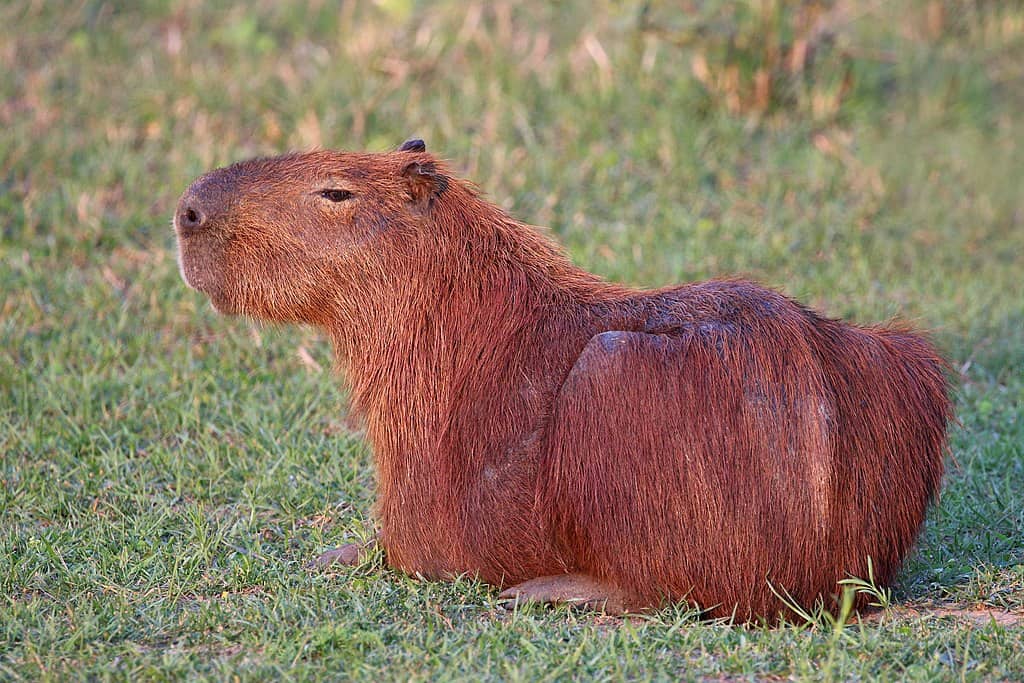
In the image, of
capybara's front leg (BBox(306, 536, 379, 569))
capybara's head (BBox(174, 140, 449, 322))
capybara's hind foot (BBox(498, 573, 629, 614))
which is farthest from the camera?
capybara's front leg (BBox(306, 536, 379, 569))

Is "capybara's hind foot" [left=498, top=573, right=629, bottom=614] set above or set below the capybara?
below

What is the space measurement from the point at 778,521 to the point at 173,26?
583 centimetres

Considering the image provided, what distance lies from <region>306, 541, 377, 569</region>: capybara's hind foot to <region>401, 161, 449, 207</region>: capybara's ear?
3.12 feet

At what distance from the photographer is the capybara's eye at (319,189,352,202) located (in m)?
3.58

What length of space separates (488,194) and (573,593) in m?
1.97

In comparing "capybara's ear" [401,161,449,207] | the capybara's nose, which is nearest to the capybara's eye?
"capybara's ear" [401,161,449,207]

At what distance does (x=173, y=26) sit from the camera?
7922 mm

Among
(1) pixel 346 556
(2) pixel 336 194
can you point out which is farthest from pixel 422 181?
(1) pixel 346 556

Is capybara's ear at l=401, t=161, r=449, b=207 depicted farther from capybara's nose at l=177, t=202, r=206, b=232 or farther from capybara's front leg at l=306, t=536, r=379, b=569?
capybara's front leg at l=306, t=536, r=379, b=569

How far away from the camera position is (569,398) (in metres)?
3.28

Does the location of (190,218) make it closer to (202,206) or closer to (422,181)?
(202,206)

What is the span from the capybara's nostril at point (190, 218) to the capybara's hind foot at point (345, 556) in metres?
0.97

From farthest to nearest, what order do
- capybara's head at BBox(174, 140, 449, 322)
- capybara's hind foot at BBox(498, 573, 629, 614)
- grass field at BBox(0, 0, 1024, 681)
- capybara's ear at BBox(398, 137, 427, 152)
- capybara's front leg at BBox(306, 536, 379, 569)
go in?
A: capybara's ear at BBox(398, 137, 427, 152)
capybara's front leg at BBox(306, 536, 379, 569)
capybara's head at BBox(174, 140, 449, 322)
capybara's hind foot at BBox(498, 573, 629, 614)
grass field at BBox(0, 0, 1024, 681)

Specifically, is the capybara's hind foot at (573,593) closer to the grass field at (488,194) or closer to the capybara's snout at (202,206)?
the grass field at (488,194)
